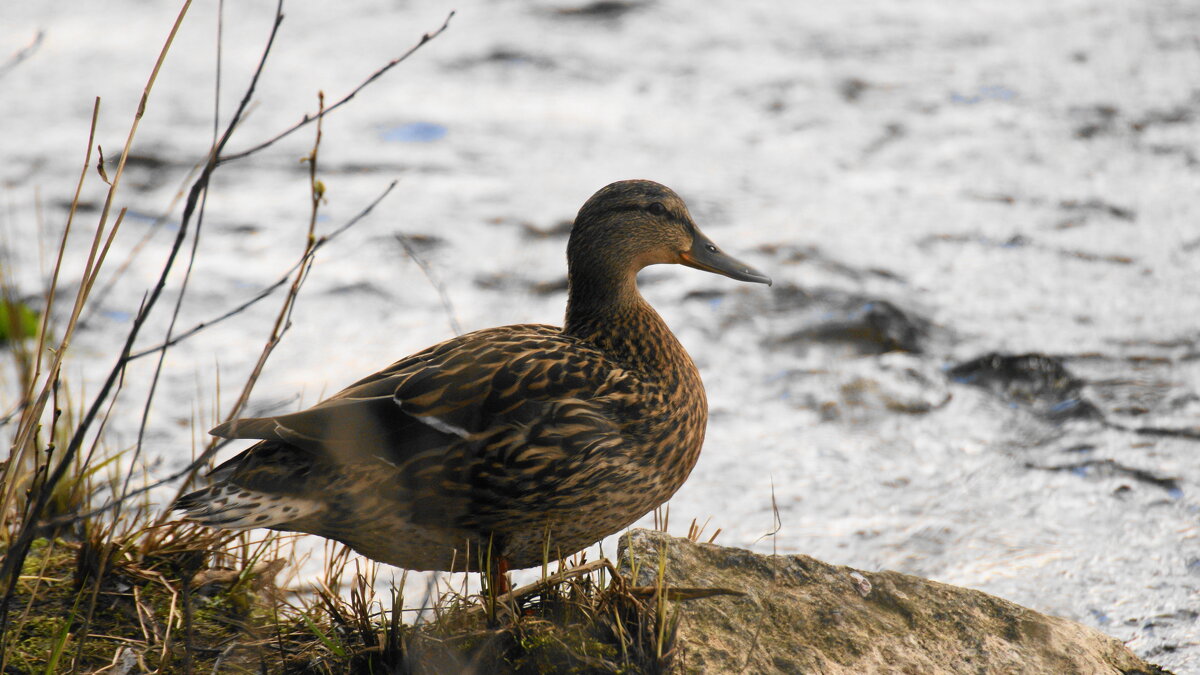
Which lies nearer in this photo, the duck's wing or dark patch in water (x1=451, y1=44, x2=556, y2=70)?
the duck's wing

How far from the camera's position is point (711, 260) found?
4496 mm

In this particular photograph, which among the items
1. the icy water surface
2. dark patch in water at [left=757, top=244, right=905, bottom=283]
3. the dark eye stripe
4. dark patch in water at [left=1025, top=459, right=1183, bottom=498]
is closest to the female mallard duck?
the dark eye stripe

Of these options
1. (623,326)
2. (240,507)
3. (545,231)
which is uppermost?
(545,231)

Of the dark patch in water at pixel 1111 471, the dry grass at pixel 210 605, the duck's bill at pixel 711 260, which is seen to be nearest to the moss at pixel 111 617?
the dry grass at pixel 210 605

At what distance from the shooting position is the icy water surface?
548 centimetres

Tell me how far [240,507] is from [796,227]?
507 centimetres

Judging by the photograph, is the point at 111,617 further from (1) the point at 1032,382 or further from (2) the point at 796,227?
(2) the point at 796,227

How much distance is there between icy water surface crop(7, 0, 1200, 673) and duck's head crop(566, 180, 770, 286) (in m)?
1.13

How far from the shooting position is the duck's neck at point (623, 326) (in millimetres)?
3986

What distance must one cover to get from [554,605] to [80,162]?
6426 mm

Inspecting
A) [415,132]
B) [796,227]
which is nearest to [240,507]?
[796,227]

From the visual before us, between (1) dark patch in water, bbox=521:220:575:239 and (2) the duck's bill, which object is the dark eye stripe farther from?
(1) dark patch in water, bbox=521:220:575:239

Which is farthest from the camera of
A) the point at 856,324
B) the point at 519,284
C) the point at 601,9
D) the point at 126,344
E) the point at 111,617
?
the point at 601,9

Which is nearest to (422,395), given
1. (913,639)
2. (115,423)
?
(913,639)
